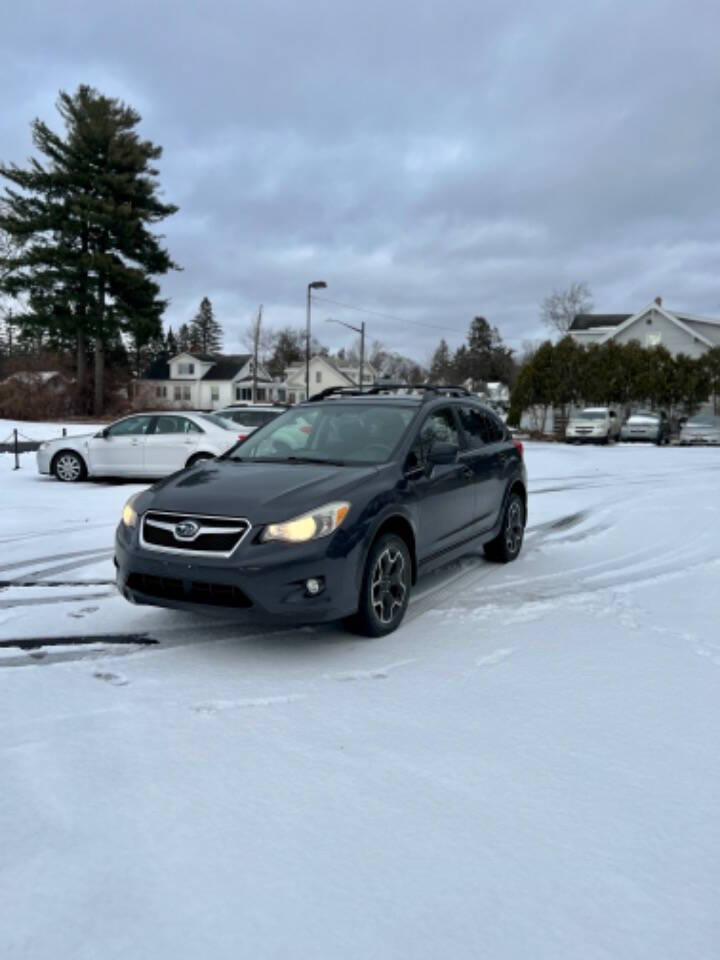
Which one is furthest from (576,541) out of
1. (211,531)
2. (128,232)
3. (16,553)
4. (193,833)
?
(128,232)

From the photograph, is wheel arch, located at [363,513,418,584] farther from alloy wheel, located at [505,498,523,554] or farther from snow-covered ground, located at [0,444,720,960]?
alloy wheel, located at [505,498,523,554]

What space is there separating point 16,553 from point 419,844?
6.09 meters

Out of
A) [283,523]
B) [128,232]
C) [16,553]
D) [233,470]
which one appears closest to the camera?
[283,523]

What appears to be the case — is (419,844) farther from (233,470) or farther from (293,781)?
(233,470)

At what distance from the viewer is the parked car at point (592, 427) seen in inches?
1236

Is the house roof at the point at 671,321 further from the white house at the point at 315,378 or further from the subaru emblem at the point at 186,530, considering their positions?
the subaru emblem at the point at 186,530

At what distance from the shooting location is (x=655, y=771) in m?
3.14

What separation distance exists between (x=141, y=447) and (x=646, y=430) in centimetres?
2410

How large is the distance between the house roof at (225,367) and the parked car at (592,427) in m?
47.1

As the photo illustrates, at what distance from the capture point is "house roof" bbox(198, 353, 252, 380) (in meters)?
73.8

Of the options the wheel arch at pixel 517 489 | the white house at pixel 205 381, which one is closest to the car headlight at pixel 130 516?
the wheel arch at pixel 517 489

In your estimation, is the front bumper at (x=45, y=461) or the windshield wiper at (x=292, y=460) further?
the front bumper at (x=45, y=461)

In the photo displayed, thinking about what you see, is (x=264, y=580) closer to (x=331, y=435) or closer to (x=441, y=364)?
(x=331, y=435)

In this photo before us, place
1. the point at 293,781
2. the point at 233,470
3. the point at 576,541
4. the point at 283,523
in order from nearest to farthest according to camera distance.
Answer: the point at 293,781 → the point at 283,523 → the point at 233,470 → the point at 576,541
